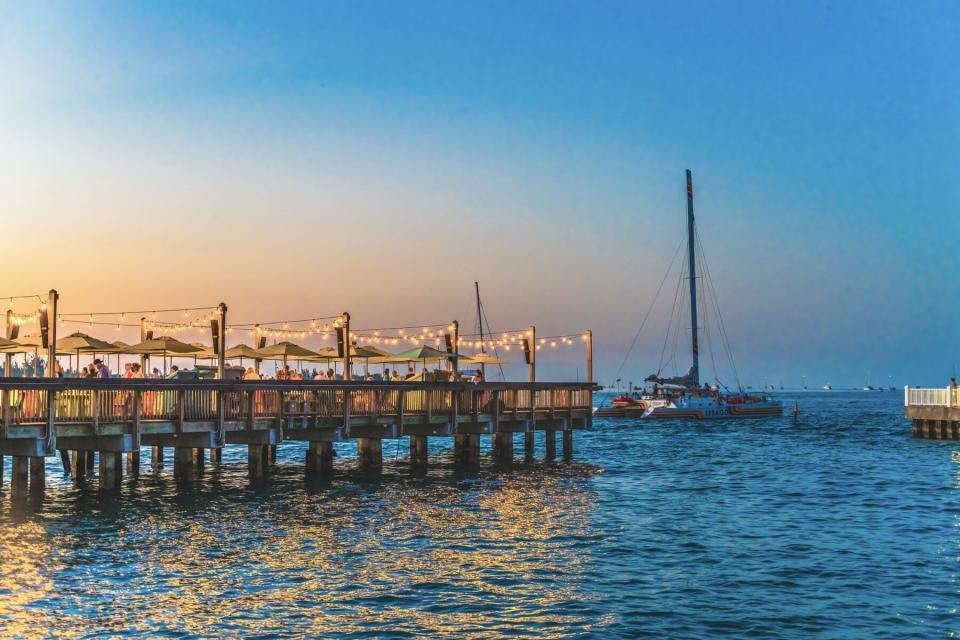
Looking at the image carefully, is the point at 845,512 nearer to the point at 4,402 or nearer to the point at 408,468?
the point at 408,468

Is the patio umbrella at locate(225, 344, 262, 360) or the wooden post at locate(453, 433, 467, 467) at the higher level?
the patio umbrella at locate(225, 344, 262, 360)

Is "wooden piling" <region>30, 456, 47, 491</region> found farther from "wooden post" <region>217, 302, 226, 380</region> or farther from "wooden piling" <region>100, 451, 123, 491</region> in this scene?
"wooden post" <region>217, 302, 226, 380</region>

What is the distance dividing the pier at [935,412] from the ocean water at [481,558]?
2114 centimetres

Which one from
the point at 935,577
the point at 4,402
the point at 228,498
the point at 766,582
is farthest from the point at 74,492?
the point at 935,577

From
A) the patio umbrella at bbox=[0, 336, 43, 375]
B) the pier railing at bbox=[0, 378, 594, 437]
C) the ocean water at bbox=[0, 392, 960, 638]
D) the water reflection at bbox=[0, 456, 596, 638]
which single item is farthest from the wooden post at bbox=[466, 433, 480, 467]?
the patio umbrella at bbox=[0, 336, 43, 375]

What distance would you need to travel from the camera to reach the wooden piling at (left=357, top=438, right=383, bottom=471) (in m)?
38.7

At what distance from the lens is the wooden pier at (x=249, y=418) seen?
2558cm

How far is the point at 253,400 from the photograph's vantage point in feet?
101

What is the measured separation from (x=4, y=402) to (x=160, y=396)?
4.50 metres

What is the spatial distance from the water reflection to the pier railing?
2.63m

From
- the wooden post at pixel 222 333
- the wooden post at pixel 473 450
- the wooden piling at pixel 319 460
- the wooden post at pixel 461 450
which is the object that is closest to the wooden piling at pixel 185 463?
the wooden post at pixel 222 333

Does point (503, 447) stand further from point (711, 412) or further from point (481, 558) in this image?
point (711, 412)

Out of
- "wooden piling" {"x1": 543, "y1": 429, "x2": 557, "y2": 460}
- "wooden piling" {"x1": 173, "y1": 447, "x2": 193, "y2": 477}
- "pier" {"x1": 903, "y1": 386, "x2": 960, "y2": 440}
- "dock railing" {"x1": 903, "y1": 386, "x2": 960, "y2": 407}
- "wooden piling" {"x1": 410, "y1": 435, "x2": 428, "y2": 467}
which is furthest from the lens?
"dock railing" {"x1": 903, "y1": 386, "x2": 960, "y2": 407}

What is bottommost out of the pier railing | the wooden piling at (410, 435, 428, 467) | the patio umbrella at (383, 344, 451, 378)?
the wooden piling at (410, 435, 428, 467)
